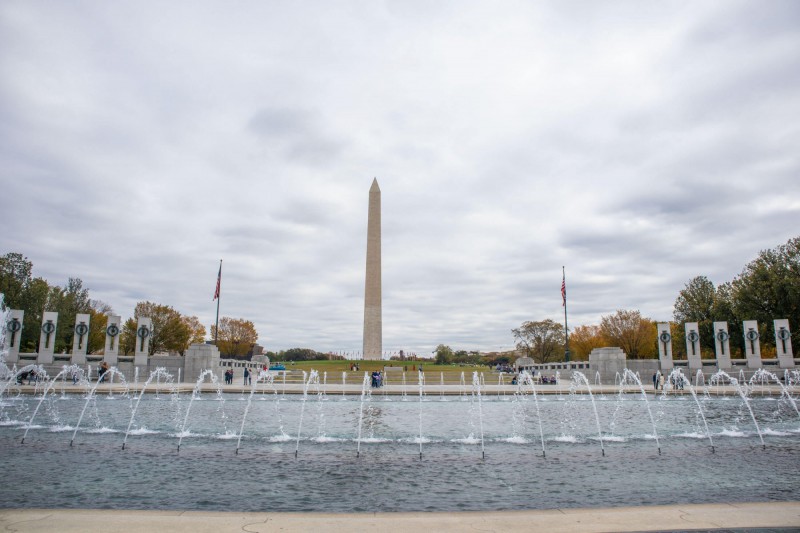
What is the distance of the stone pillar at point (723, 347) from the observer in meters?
41.6

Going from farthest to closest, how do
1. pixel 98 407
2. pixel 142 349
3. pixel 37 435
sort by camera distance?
pixel 142 349
pixel 98 407
pixel 37 435

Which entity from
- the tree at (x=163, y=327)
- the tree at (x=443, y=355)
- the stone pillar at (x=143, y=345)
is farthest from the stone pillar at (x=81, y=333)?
the tree at (x=443, y=355)

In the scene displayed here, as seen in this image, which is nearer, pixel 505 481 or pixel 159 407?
pixel 505 481

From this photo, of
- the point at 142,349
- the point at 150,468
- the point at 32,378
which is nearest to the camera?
the point at 150,468

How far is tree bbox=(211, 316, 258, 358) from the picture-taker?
94750 millimetres

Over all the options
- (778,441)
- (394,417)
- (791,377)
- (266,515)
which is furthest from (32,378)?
(791,377)

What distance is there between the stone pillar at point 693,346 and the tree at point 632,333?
111ft

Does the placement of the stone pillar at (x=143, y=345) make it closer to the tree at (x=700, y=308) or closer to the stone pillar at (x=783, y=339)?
the stone pillar at (x=783, y=339)

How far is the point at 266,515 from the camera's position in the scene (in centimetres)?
654

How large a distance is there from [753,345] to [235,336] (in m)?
80.3

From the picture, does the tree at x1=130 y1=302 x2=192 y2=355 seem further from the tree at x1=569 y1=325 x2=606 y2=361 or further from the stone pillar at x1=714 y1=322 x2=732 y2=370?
the stone pillar at x1=714 y1=322 x2=732 y2=370

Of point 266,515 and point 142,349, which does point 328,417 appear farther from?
point 142,349

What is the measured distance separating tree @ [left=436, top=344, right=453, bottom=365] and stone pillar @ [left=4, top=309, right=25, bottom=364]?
76980 millimetres

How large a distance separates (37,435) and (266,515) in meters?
11.1
